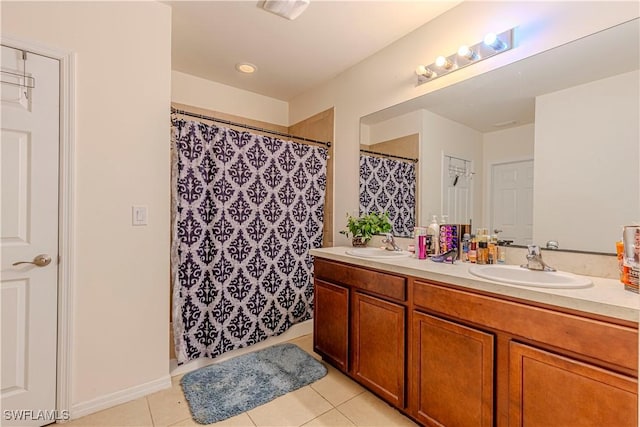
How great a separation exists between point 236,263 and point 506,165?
1912 mm

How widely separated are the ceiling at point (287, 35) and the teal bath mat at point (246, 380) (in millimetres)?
2408

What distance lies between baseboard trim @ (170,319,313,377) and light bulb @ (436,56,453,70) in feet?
7.55

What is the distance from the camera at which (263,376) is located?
6.56ft

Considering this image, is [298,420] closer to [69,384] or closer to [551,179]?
[69,384]

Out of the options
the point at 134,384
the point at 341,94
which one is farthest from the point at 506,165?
the point at 134,384

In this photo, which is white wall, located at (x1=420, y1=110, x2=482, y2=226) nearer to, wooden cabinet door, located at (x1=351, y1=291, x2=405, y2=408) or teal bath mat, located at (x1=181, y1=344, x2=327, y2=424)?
wooden cabinet door, located at (x1=351, y1=291, x2=405, y2=408)

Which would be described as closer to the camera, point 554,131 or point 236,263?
point 554,131

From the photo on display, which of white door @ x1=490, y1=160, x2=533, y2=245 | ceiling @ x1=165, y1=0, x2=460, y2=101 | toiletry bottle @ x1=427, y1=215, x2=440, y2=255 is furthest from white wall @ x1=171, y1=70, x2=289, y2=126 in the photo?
white door @ x1=490, y1=160, x2=533, y2=245

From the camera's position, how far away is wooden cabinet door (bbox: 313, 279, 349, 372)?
193 cm

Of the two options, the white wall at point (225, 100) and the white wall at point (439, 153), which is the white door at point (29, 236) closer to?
the white wall at point (225, 100)

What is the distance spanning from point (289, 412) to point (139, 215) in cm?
144

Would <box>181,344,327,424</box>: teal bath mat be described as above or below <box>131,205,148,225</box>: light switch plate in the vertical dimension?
below

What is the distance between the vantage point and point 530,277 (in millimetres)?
1373

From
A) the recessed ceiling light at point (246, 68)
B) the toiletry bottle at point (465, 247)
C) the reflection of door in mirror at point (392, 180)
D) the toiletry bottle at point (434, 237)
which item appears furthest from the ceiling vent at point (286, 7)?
the toiletry bottle at point (465, 247)
